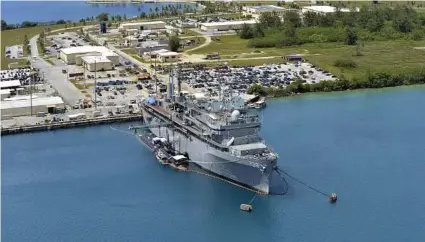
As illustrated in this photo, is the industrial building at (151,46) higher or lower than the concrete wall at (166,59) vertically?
higher

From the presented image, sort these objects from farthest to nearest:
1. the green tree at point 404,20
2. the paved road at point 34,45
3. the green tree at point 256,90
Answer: the green tree at point 404,20
the paved road at point 34,45
the green tree at point 256,90

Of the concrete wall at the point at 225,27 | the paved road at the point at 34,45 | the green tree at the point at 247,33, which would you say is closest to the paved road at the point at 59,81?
the paved road at the point at 34,45

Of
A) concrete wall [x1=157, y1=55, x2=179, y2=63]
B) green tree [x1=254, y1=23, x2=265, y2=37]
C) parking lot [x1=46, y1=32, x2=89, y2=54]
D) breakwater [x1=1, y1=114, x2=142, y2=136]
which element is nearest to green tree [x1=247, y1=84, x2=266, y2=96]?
breakwater [x1=1, y1=114, x2=142, y2=136]

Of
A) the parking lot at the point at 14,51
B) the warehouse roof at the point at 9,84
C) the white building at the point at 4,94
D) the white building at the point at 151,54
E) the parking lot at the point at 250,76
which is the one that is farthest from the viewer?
the parking lot at the point at 14,51

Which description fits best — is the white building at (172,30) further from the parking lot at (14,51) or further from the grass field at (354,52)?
the parking lot at (14,51)

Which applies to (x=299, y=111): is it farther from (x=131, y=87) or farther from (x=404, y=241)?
(x=404, y=241)
